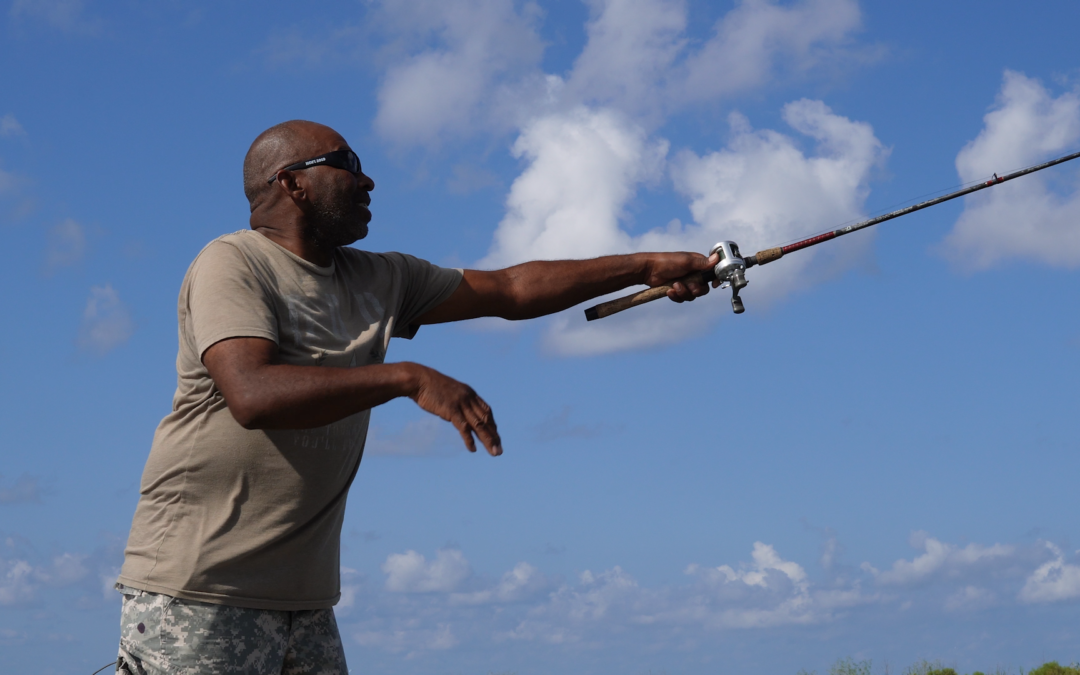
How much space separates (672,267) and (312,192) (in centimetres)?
214

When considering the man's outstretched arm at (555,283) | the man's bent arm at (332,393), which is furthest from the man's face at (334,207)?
the man's bent arm at (332,393)

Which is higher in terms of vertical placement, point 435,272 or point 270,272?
point 435,272

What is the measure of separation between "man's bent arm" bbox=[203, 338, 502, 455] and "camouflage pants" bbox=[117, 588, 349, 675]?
0.92m

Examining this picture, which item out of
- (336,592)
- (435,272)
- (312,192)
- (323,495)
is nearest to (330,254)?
(312,192)

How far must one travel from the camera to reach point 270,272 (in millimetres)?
4383

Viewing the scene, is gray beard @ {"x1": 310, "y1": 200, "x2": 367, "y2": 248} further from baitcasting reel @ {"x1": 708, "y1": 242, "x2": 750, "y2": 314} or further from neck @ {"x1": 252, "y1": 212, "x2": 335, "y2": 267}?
baitcasting reel @ {"x1": 708, "y1": 242, "x2": 750, "y2": 314}

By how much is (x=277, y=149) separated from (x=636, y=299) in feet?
7.25

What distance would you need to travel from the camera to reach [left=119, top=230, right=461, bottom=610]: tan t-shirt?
13.5 feet

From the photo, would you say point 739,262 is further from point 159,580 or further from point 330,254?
point 159,580

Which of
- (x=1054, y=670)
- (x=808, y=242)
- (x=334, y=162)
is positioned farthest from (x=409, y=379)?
(x=1054, y=670)

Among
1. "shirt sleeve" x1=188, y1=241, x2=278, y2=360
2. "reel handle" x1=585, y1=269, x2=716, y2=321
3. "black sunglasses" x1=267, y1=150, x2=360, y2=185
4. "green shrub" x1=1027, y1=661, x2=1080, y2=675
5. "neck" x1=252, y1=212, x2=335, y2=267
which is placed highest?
"black sunglasses" x1=267, y1=150, x2=360, y2=185

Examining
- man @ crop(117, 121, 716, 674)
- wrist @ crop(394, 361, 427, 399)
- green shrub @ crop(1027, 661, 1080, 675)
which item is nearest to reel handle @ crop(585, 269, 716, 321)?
man @ crop(117, 121, 716, 674)

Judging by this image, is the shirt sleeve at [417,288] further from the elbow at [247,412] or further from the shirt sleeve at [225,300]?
the elbow at [247,412]

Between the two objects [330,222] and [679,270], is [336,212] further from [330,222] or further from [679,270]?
[679,270]
